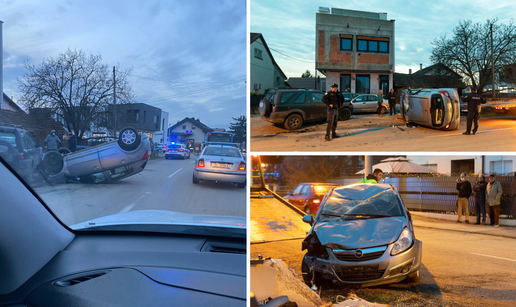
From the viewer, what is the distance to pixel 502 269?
261 centimetres

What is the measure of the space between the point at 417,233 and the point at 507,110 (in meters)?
2.03

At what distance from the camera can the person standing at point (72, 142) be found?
3.88m

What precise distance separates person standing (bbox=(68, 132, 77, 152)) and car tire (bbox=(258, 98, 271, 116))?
2.46m

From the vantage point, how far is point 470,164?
2918 mm

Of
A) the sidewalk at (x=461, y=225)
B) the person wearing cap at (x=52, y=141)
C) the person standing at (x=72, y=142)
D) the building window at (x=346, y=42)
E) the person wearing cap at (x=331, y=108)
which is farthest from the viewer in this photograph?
the building window at (x=346, y=42)

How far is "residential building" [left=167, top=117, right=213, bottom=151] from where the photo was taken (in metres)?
4.93

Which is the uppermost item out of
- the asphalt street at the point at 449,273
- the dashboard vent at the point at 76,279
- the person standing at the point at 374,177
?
the person standing at the point at 374,177

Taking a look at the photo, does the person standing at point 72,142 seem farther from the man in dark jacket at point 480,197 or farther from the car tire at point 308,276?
the man in dark jacket at point 480,197

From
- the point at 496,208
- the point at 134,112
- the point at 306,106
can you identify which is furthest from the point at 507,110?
the point at 134,112

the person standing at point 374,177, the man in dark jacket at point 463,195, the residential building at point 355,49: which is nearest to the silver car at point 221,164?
the residential building at point 355,49

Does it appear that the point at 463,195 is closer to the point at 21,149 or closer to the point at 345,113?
the point at 345,113

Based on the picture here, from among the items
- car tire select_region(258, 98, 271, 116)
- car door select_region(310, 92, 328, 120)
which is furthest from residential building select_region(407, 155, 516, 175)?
car tire select_region(258, 98, 271, 116)

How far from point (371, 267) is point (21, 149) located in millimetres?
2724

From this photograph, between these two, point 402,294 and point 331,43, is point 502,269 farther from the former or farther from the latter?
point 331,43
